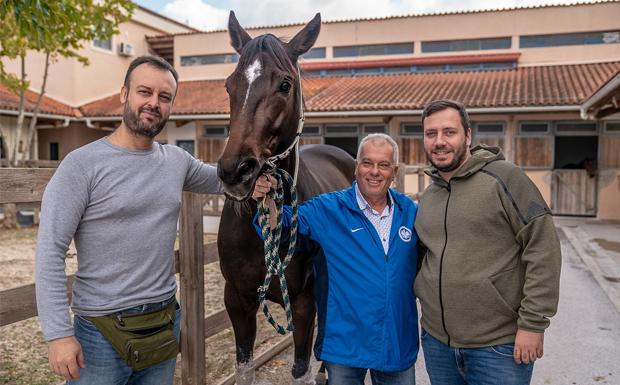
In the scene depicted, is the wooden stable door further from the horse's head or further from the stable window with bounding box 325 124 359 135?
the horse's head

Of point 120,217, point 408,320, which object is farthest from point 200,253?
point 408,320

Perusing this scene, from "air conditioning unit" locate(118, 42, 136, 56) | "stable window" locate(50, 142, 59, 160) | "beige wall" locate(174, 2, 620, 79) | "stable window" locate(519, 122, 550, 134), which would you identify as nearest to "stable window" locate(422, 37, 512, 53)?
"beige wall" locate(174, 2, 620, 79)

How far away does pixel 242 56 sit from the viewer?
6.27ft

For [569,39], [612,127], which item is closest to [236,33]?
[612,127]

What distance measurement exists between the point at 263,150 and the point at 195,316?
1419 millimetres

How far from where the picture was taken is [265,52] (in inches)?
75.0

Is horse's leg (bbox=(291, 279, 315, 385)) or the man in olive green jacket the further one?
horse's leg (bbox=(291, 279, 315, 385))

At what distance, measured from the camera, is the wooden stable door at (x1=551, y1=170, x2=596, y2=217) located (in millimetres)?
11523

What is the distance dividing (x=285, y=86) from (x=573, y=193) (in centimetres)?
1192

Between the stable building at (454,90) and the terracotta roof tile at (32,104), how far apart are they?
0.41 feet

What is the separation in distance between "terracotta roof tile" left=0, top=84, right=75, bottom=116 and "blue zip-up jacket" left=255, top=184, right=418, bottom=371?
1247cm

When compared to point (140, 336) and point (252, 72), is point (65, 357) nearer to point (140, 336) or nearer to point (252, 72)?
point (140, 336)

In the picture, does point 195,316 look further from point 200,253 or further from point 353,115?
point 353,115

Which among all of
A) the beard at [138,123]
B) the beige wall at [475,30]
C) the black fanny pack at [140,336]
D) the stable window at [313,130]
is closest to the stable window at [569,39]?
the beige wall at [475,30]
